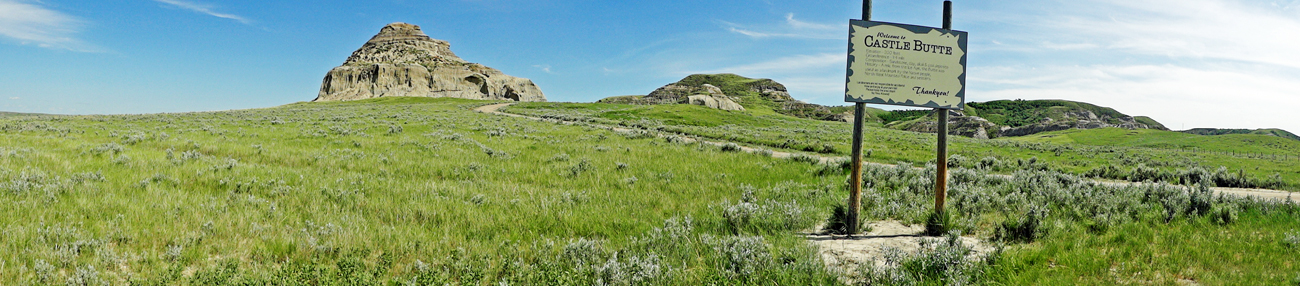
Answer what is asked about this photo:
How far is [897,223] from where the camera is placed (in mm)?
7645

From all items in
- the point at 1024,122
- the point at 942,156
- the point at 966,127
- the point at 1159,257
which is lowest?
the point at 1159,257

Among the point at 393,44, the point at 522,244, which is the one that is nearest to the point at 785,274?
the point at 522,244

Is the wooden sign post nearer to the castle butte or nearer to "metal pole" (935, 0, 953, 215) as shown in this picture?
"metal pole" (935, 0, 953, 215)

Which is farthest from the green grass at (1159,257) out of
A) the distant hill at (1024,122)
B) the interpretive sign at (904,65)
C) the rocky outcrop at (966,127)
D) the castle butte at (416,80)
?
the castle butte at (416,80)

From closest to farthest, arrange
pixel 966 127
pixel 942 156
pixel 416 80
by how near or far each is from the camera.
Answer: pixel 942 156 → pixel 966 127 → pixel 416 80

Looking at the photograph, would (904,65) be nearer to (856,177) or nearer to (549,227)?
(856,177)

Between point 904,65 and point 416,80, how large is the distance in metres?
174

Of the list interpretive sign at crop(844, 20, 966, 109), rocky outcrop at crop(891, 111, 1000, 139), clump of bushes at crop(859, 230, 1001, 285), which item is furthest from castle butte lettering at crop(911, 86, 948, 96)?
rocky outcrop at crop(891, 111, 1000, 139)

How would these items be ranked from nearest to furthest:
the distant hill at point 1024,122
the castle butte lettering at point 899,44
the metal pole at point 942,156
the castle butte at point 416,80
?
the castle butte lettering at point 899,44 < the metal pole at point 942,156 < the distant hill at point 1024,122 < the castle butte at point 416,80

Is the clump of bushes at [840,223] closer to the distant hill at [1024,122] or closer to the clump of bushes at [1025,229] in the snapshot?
the clump of bushes at [1025,229]

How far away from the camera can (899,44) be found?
6.60m

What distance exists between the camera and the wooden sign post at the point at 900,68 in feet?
21.3

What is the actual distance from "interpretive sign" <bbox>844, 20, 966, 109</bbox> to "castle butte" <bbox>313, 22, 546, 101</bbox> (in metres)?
165

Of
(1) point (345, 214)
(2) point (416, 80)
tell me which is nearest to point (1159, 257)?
(1) point (345, 214)
